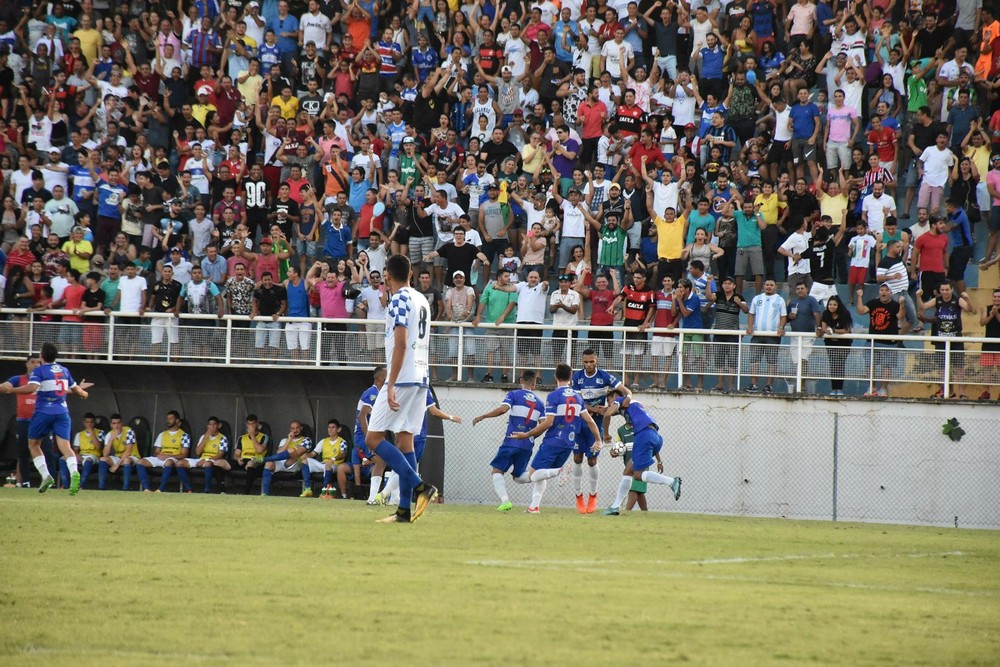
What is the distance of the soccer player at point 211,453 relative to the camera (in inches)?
987

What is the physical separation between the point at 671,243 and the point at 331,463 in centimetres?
692

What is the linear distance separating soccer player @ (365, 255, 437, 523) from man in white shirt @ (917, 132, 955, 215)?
13445mm

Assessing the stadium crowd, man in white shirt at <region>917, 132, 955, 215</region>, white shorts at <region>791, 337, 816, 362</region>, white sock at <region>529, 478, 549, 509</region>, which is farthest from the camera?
man in white shirt at <region>917, 132, 955, 215</region>

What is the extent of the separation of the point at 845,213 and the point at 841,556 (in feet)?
39.8

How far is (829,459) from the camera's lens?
75.3ft

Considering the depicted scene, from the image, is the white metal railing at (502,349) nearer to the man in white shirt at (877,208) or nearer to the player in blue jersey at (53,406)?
the man in white shirt at (877,208)

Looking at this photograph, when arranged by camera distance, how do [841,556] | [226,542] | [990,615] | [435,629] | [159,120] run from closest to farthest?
[435,629]
[990,615]
[226,542]
[841,556]
[159,120]

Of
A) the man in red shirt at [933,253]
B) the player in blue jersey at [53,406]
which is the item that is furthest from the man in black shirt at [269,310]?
the man in red shirt at [933,253]

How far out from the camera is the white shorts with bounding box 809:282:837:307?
22.9 meters

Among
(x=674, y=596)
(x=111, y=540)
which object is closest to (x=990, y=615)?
(x=674, y=596)

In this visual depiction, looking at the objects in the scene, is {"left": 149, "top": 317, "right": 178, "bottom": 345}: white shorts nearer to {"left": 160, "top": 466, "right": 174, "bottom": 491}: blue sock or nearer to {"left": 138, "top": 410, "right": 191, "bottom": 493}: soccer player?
{"left": 138, "top": 410, "right": 191, "bottom": 493}: soccer player

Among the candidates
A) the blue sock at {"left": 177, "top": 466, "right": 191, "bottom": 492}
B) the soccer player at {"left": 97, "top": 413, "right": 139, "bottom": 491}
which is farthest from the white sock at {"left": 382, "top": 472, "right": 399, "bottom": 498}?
the soccer player at {"left": 97, "top": 413, "right": 139, "bottom": 491}

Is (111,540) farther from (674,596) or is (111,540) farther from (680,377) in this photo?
(680,377)

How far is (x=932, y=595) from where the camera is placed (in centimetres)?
917
